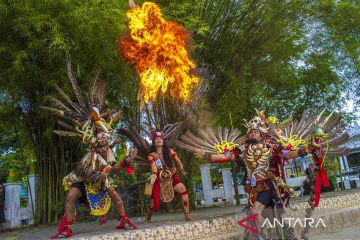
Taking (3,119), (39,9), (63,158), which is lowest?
(63,158)

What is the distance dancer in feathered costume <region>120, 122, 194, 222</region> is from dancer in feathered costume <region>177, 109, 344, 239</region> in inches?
17.7

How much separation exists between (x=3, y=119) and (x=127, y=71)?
290 cm

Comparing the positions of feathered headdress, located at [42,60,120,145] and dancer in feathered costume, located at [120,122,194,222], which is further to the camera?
dancer in feathered costume, located at [120,122,194,222]

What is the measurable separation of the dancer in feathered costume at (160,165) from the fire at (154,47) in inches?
40.5

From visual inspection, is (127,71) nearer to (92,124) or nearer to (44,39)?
(44,39)

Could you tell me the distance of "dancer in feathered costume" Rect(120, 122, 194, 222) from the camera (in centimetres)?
609

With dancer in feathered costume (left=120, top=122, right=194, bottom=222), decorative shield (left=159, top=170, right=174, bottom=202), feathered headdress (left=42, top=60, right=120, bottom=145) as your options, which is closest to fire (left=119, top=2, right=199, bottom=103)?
dancer in feathered costume (left=120, top=122, right=194, bottom=222)

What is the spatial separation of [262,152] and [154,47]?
2.95m

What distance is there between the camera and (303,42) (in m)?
10.7

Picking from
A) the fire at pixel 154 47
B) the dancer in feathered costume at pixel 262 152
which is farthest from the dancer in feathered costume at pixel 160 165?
the fire at pixel 154 47

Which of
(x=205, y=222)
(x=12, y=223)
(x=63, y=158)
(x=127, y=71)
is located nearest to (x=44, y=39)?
(x=127, y=71)

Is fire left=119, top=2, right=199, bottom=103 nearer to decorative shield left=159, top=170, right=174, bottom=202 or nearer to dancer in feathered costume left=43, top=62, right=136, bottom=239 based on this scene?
dancer in feathered costume left=43, top=62, right=136, bottom=239

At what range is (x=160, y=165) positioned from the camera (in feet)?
20.1

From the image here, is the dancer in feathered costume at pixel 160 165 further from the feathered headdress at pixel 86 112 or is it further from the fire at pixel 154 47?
the fire at pixel 154 47
